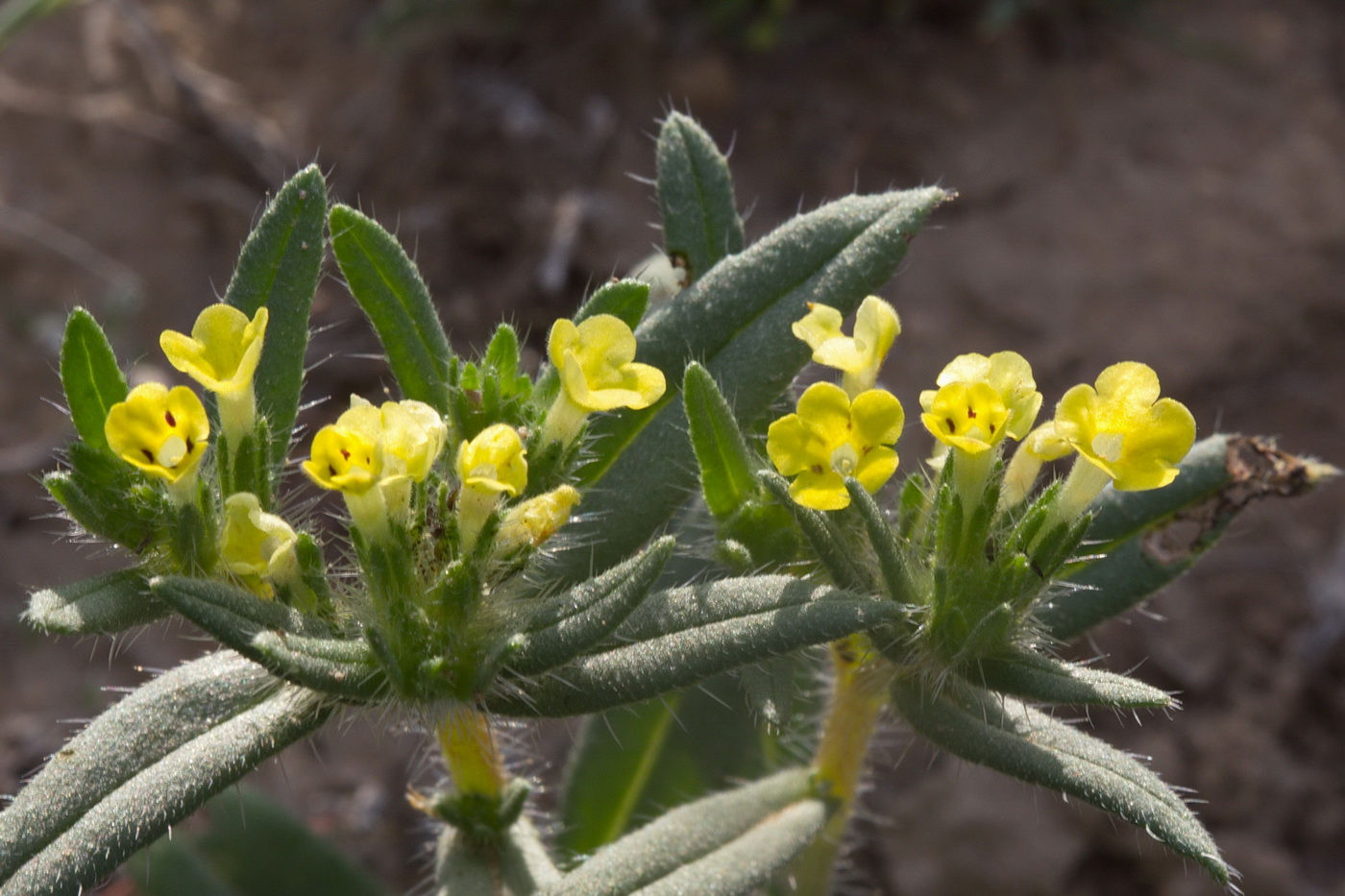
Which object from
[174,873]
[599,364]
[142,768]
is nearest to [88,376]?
[142,768]

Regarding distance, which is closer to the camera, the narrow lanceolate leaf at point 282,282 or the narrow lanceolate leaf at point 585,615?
the narrow lanceolate leaf at point 585,615

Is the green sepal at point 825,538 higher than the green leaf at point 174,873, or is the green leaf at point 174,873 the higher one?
the green sepal at point 825,538

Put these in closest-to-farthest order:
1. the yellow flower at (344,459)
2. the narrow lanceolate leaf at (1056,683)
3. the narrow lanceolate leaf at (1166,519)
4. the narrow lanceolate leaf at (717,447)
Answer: the yellow flower at (344,459) → the narrow lanceolate leaf at (1056,683) → the narrow lanceolate leaf at (717,447) → the narrow lanceolate leaf at (1166,519)

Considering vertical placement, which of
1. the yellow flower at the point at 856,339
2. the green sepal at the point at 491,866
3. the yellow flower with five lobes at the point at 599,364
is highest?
the yellow flower with five lobes at the point at 599,364

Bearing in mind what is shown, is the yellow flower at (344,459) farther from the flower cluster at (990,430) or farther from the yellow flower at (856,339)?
the yellow flower at (856,339)

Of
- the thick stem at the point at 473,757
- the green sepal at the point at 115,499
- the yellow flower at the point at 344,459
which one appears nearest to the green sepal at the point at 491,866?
the thick stem at the point at 473,757

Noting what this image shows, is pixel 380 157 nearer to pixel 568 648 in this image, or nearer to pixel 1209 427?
pixel 1209 427

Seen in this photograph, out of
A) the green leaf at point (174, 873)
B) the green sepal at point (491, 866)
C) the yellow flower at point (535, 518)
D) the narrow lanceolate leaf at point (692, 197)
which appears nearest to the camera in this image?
the yellow flower at point (535, 518)
